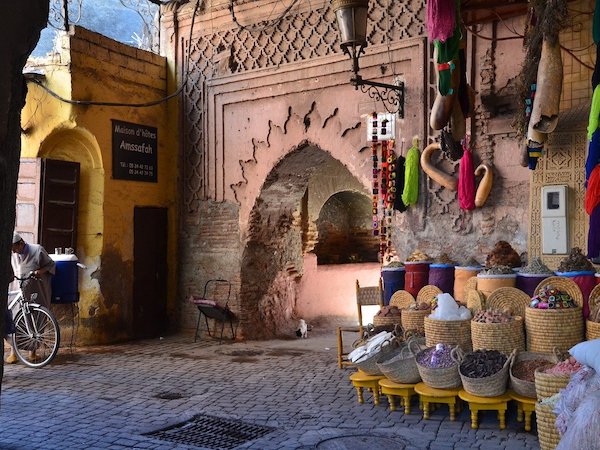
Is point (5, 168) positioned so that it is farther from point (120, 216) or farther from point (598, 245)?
point (120, 216)

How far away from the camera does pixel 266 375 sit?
7.32m

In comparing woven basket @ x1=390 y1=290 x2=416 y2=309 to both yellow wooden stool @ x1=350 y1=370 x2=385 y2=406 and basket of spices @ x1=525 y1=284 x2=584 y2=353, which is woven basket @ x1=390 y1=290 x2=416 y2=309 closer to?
yellow wooden stool @ x1=350 y1=370 x2=385 y2=406

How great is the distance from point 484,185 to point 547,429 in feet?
13.0

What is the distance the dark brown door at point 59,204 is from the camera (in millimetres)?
9078

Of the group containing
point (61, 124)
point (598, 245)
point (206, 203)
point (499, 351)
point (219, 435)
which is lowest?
point (219, 435)

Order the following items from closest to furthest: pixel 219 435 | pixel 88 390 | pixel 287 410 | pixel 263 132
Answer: pixel 219 435 < pixel 287 410 < pixel 88 390 < pixel 263 132

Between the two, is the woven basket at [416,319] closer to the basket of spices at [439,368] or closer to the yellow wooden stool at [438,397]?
the basket of spices at [439,368]

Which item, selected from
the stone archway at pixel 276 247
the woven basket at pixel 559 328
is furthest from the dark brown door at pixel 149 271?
the woven basket at pixel 559 328

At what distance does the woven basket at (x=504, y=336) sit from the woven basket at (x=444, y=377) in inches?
13.3

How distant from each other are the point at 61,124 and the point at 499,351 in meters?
6.65

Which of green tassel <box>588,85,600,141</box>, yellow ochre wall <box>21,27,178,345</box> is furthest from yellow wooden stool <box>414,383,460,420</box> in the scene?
yellow ochre wall <box>21,27,178,345</box>

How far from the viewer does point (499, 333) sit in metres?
5.20

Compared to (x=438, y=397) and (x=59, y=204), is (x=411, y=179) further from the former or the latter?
(x=59, y=204)

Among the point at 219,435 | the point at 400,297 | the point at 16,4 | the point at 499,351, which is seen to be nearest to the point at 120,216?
the point at 400,297
